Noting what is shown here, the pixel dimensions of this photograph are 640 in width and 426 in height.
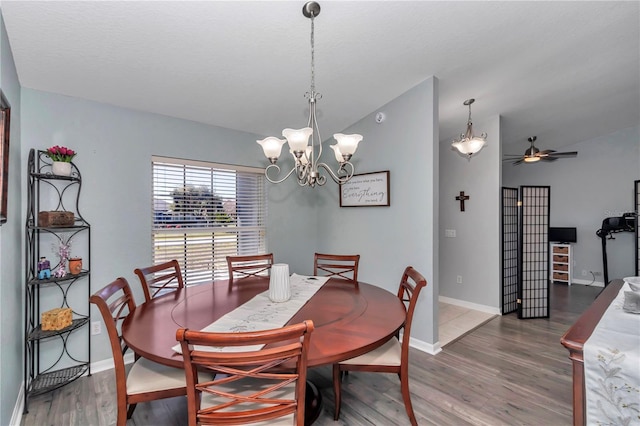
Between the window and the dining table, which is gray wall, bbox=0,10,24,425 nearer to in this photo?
the dining table

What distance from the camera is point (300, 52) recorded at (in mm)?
2189


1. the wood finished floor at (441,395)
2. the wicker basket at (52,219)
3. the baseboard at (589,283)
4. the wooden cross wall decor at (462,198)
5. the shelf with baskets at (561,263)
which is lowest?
the baseboard at (589,283)

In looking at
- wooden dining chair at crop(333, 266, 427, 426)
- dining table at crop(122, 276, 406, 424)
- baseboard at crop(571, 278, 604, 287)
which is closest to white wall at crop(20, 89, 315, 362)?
dining table at crop(122, 276, 406, 424)

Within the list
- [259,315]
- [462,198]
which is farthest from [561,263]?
[259,315]

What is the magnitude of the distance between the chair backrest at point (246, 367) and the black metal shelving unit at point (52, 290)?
69.4 inches

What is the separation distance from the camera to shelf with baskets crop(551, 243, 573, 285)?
5.70 m

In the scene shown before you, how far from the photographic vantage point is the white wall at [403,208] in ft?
9.30

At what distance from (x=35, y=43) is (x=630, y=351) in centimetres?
357

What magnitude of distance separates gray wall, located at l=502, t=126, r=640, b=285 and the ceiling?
252cm

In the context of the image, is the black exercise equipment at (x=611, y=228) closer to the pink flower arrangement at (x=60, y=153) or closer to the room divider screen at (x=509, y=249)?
the room divider screen at (x=509, y=249)

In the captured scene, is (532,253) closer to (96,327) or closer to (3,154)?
(96,327)

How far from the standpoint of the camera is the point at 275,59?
2248mm

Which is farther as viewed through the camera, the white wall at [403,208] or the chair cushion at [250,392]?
the white wall at [403,208]

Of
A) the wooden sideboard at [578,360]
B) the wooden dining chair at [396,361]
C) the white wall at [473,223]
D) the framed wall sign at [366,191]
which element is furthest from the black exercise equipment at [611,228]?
the wooden dining chair at [396,361]
